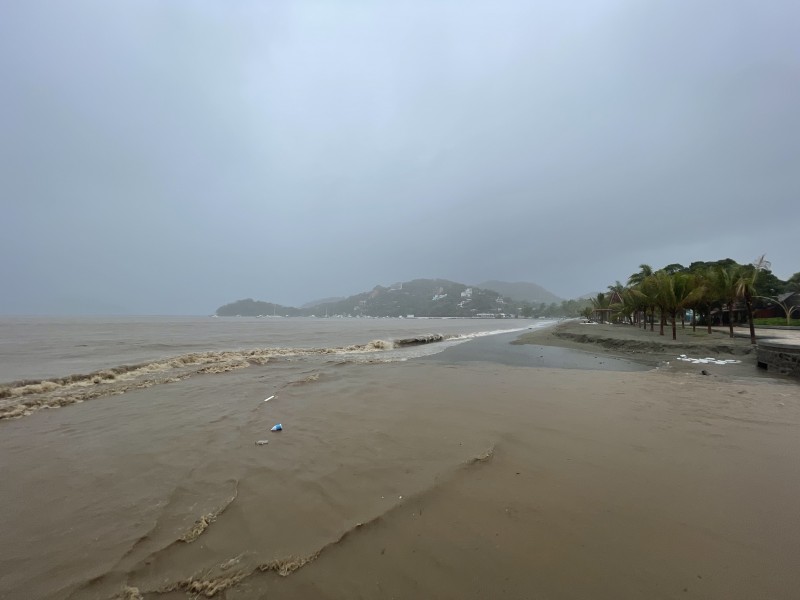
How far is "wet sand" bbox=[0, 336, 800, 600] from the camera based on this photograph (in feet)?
9.74

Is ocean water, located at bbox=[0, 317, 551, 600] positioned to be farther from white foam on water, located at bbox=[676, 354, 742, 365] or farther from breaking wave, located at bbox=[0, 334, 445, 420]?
white foam on water, located at bbox=[676, 354, 742, 365]

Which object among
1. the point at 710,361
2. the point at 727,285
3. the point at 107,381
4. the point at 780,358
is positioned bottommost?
the point at 710,361

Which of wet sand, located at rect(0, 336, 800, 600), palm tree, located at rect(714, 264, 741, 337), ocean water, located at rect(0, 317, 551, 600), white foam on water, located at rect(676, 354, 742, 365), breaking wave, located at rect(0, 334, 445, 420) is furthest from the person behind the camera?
palm tree, located at rect(714, 264, 741, 337)

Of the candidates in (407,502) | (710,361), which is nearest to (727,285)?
(710,361)

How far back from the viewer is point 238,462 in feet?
18.1

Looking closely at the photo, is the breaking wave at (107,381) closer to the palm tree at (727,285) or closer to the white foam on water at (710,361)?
the white foam on water at (710,361)

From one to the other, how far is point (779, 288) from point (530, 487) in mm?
79149

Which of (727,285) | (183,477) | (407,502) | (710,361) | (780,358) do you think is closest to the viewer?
(407,502)

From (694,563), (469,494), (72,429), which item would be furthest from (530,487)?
(72,429)

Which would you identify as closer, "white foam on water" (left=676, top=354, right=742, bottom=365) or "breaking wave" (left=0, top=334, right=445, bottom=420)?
"breaking wave" (left=0, top=334, right=445, bottom=420)

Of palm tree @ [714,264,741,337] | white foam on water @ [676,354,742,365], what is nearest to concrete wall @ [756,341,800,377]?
white foam on water @ [676,354,742,365]

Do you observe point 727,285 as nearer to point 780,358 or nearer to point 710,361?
point 710,361

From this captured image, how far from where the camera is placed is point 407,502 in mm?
4242

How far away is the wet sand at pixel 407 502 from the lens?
297cm
